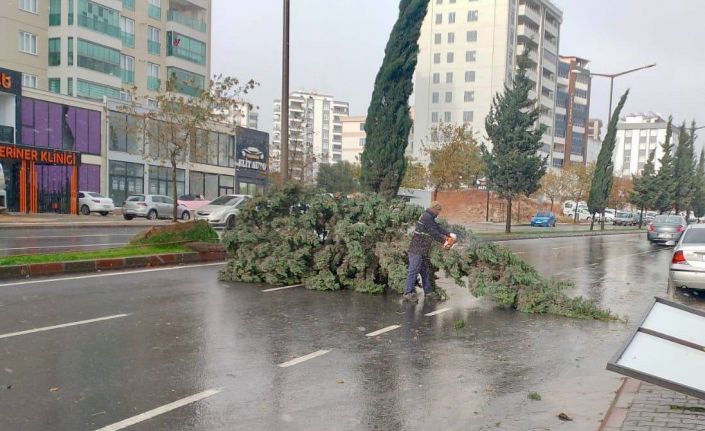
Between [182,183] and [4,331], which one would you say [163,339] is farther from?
[182,183]

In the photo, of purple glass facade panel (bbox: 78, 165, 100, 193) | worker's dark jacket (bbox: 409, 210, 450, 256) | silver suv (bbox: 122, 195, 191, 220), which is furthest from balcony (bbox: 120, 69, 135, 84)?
worker's dark jacket (bbox: 409, 210, 450, 256)

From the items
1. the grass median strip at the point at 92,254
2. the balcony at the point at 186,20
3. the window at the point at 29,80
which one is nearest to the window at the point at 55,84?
the window at the point at 29,80

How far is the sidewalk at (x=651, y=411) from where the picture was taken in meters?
4.61

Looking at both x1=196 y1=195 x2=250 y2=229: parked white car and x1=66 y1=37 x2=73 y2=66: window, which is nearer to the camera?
x1=196 y1=195 x2=250 y2=229: parked white car

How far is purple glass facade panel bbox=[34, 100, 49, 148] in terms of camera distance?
39.0 metres

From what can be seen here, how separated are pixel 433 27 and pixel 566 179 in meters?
38.3

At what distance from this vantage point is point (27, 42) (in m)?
46.1

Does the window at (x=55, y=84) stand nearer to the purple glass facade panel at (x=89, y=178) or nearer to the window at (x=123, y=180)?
the window at (x=123, y=180)

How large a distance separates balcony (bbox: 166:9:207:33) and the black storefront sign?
11362mm

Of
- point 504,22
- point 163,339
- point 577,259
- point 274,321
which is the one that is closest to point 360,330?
point 274,321

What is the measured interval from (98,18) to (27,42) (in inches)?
214

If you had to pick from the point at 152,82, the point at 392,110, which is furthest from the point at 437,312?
the point at 152,82

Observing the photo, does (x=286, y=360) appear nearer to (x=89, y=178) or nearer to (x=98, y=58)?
(x=89, y=178)

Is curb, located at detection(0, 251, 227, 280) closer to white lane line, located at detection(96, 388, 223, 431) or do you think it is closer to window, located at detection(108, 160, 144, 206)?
white lane line, located at detection(96, 388, 223, 431)
